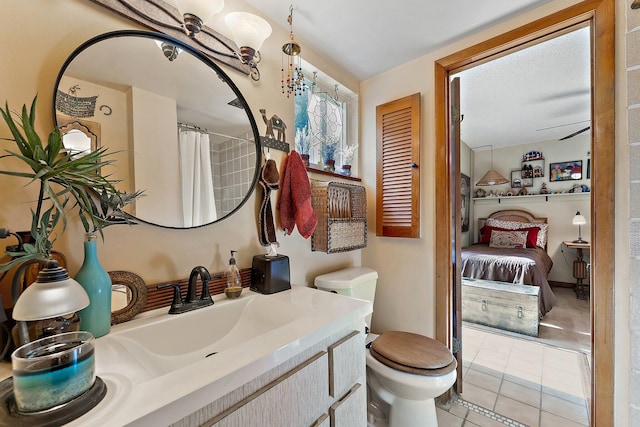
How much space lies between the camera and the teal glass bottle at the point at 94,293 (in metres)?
0.72

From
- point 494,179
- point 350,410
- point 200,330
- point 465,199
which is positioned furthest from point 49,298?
point 465,199

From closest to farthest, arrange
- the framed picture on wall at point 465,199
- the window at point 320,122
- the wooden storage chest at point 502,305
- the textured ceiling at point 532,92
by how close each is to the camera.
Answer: the window at point 320,122 < the textured ceiling at point 532,92 < the wooden storage chest at point 502,305 < the framed picture on wall at point 465,199

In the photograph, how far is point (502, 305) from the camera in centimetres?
269

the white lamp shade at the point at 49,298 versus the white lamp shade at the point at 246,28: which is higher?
the white lamp shade at the point at 246,28

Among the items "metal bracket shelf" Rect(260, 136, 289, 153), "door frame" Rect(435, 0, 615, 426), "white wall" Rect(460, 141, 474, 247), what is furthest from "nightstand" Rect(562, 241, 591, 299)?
"metal bracket shelf" Rect(260, 136, 289, 153)

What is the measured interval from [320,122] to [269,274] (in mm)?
1181

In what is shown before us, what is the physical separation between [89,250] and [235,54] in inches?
40.8

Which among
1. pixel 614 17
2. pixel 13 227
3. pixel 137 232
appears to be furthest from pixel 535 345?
pixel 13 227

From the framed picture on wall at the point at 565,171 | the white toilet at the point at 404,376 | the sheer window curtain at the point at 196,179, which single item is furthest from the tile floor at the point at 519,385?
the framed picture on wall at the point at 565,171

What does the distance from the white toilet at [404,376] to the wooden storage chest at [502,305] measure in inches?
70.7

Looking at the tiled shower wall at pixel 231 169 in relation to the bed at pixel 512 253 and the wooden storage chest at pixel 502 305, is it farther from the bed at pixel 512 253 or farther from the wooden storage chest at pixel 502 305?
the bed at pixel 512 253

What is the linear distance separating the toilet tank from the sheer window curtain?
2.48ft

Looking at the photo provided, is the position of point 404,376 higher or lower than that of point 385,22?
lower

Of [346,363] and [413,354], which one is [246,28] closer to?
[346,363]
